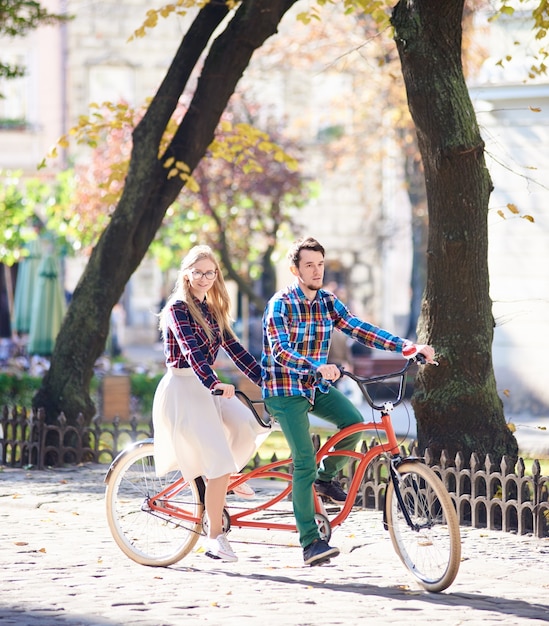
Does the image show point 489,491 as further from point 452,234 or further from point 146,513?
point 146,513

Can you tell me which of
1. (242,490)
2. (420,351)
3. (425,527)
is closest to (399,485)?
(425,527)

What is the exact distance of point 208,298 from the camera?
7.46m

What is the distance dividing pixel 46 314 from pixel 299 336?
13433 millimetres

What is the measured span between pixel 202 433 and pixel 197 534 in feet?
1.96

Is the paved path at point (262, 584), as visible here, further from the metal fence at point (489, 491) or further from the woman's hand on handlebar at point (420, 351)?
the woman's hand on handlebar at point (420, 351)

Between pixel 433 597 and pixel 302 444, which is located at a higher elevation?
pixel 302 444

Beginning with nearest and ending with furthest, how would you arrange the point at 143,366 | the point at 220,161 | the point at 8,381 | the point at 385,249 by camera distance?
the point at 8,381 < the point at 143,366 < the point at 220,161 < the point at 385,249

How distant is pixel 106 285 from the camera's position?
40.7 ft

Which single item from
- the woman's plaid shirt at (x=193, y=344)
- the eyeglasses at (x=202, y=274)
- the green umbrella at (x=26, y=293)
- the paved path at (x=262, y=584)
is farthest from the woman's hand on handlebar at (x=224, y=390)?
the green umbrella at (x=26, y=293)

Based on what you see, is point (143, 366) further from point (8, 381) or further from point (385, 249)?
point (385, 249)

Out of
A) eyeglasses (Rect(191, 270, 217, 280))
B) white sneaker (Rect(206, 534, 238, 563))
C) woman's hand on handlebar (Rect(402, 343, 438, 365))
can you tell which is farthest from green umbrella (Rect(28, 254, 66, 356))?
woman's hand on handlebar (Rect(402, 343, 438, 365))

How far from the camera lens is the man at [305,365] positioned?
692 centimetres

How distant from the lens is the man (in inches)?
273

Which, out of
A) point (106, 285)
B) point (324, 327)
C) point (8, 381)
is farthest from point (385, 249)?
point (324, 327)
